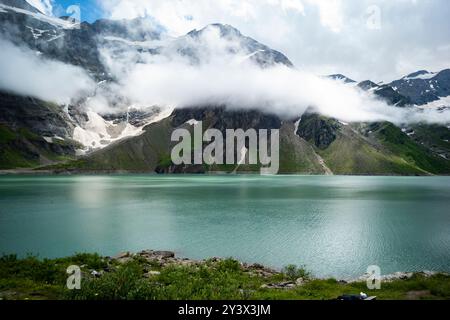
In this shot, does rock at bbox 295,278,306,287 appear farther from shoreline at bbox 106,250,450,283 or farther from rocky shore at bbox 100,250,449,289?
shoreline at bbox 106,250,450,283

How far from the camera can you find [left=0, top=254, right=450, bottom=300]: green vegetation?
19552mm

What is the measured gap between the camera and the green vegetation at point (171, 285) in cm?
1955

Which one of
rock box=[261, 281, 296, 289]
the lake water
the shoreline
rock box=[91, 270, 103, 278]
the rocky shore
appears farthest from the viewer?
the lake water

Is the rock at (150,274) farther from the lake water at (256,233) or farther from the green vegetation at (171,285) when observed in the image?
the lake water at (256,233)

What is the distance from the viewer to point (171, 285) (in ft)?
80.3

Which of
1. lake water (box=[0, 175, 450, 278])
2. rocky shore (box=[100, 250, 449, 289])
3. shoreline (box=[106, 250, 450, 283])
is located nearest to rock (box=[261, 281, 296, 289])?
rocky shore (box=[100, 250, 449, 289])

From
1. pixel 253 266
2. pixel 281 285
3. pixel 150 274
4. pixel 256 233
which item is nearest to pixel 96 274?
pixel 150 274

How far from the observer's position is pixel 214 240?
58.5 m

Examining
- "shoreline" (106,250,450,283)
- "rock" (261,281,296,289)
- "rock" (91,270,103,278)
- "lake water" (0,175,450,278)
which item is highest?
"rock" (91,270,103,278)

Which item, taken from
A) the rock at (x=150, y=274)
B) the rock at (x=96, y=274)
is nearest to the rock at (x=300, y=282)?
the rock at (x=150, y=274)
